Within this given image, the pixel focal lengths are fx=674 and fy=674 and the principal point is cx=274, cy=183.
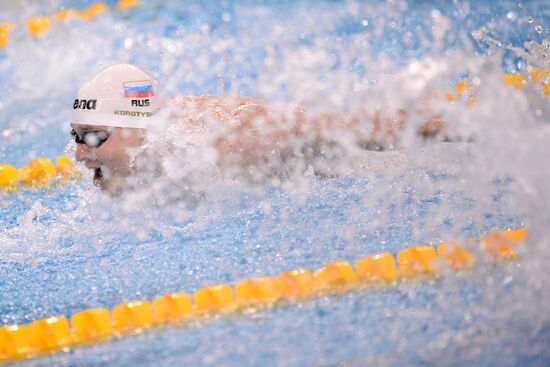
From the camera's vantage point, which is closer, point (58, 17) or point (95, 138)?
point (95, 138)

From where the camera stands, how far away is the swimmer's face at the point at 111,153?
263cm

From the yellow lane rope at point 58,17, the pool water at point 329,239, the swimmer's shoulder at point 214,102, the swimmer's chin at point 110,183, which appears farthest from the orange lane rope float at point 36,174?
the yellow lane rope at point 58,17

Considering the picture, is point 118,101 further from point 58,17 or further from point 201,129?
point 58,17

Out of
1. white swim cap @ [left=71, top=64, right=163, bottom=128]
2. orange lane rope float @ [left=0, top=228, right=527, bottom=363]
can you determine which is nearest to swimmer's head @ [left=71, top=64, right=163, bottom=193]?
white swim cap @ [left=71, top=64, right=163, bottom=128]

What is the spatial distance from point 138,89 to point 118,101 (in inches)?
3.8

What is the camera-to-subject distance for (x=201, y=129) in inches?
104

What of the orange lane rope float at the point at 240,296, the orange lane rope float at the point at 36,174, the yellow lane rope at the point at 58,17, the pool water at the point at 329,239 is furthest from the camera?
the yellow lane rope at the point at 58,17

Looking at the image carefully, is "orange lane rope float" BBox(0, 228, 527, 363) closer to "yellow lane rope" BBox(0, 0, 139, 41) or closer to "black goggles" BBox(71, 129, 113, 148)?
"black goggles" BBox(71, 129, 113, 148)

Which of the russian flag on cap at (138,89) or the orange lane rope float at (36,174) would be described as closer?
the russian flag on cap at (138,89)

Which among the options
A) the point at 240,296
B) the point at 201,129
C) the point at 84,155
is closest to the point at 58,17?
the point at 84,155

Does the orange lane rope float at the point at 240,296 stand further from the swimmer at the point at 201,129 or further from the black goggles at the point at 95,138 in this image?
the black goggles at the point at 95,138

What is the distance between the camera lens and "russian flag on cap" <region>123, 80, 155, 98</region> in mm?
2701

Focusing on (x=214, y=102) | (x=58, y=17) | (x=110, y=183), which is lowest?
(x=110, y=183)

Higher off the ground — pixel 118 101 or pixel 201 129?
pixel 118 101
